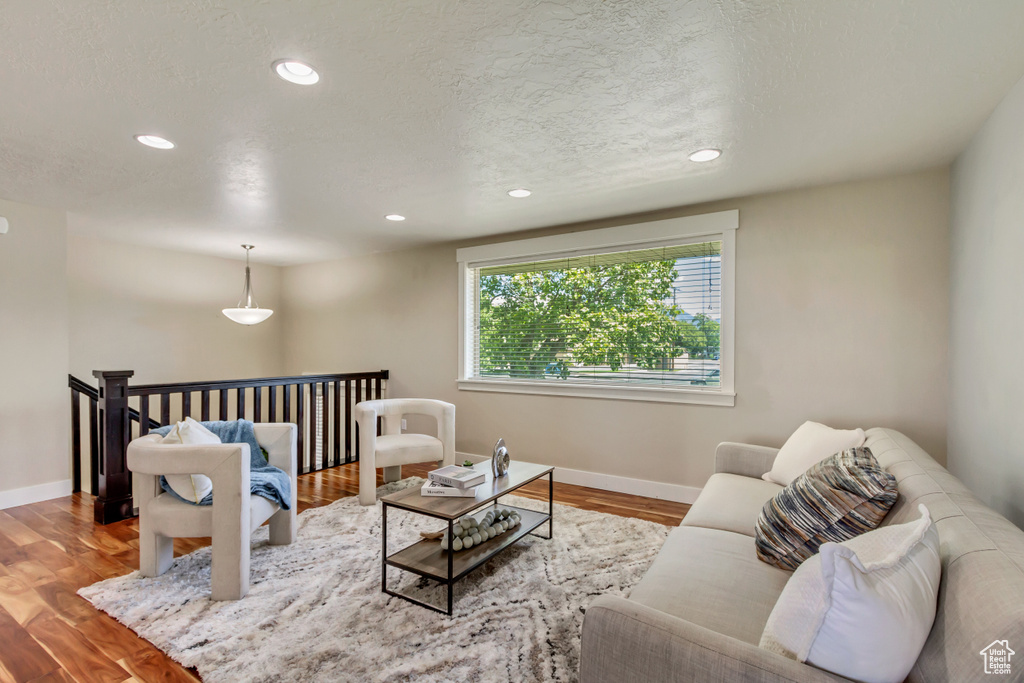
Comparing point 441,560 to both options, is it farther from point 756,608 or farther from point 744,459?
point 744,459

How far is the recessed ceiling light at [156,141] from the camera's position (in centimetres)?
248

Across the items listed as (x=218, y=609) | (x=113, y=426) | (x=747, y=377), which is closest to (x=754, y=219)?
(x=747, y=377)

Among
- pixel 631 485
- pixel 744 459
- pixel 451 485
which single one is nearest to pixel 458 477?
pixel 451 485

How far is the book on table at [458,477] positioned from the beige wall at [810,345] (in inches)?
70.3

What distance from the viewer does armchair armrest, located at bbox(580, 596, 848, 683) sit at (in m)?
1.00

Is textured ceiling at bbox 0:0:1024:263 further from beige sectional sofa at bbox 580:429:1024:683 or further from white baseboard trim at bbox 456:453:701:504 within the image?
white baseboard trim at bbox 456:453:701:504

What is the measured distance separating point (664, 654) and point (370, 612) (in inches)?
60.4

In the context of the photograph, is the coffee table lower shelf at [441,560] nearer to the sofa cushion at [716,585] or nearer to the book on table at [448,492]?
the book on table at [448,492]

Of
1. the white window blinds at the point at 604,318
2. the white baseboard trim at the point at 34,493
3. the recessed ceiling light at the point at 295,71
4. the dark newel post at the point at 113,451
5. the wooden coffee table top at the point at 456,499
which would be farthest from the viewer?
the white window blinds at the point at 604,318

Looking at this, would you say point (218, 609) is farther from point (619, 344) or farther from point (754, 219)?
point (754, 219)

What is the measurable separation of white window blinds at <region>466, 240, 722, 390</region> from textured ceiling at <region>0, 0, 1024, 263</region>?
0.62m

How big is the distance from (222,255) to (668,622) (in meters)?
6.21

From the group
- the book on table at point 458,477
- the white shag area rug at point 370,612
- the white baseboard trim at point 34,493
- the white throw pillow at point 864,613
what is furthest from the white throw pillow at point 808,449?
the white baseboard trim at point 34,493

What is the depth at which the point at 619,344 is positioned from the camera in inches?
161
